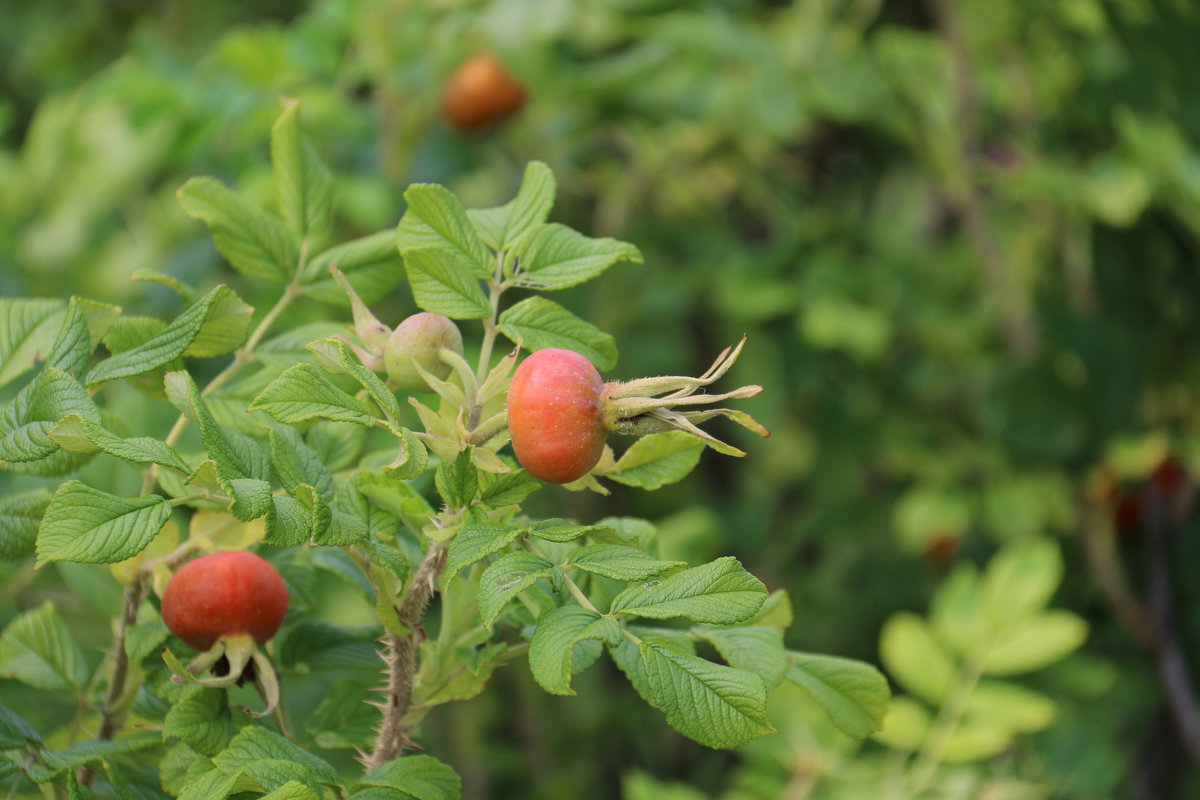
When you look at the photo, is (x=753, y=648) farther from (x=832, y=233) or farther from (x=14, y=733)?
(x=832, y=233)

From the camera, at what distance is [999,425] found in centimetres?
163

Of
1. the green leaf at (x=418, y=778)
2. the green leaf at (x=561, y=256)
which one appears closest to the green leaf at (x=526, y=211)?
the green leaf at (x=561, y=256)

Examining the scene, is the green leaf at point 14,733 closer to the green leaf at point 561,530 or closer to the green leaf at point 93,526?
the green leaf at point 93,526

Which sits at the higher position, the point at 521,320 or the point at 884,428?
the point at 521,320

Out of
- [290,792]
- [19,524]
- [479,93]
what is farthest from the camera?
[479,93]

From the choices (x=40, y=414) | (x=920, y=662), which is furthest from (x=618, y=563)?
(x=920, y=662)

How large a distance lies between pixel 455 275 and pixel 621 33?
4.45 ft

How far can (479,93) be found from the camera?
1.63 m

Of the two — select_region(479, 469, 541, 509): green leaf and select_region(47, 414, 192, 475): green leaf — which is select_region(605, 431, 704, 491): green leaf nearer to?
select_region(479, 469, 541, 509): green leaf

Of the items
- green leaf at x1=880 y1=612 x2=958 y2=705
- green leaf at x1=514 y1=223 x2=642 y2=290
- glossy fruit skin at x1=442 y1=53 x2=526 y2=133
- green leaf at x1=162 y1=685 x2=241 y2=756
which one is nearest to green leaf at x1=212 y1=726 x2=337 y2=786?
green leaf at x1=162 y1=685 x2=241 y2=756

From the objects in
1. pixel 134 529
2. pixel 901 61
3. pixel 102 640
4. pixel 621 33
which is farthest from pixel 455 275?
pixel 901 61

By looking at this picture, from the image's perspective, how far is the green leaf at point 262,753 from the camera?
45cm

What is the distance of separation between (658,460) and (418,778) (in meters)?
0.17

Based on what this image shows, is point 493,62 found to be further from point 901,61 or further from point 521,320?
point 521,320
